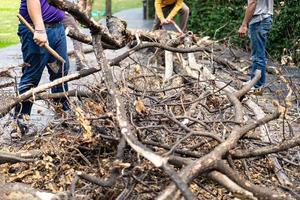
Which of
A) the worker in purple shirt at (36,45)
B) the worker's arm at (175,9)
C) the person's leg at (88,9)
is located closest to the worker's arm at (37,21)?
the worker in purple shirt at (36,45)

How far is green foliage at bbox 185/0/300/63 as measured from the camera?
33.0ft

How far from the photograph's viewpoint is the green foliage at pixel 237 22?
10.1 metres

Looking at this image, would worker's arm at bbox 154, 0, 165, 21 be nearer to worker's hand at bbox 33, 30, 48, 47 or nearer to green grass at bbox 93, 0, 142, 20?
worker's hand at bbox 33, 30, 48, 47

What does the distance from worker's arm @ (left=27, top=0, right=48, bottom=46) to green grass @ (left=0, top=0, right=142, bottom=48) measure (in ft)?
25.5

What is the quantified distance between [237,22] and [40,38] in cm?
727

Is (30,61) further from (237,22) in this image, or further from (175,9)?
(237,22)

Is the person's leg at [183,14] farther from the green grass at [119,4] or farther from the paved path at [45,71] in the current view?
the green grass at [119,4]

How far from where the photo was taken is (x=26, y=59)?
510 cm

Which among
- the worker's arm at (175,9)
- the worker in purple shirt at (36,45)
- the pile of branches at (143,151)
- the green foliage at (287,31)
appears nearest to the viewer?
the pile of branches at (143,151)

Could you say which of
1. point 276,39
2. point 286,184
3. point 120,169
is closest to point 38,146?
point 120,169

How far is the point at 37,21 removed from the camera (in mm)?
4750

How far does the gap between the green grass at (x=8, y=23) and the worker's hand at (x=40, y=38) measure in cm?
787

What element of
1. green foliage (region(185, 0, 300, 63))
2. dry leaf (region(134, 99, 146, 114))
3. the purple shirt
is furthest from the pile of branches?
green foliage (region(185, 0, 300, 63))

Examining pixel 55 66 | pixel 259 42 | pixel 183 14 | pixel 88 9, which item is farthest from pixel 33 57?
pixel 183 14
